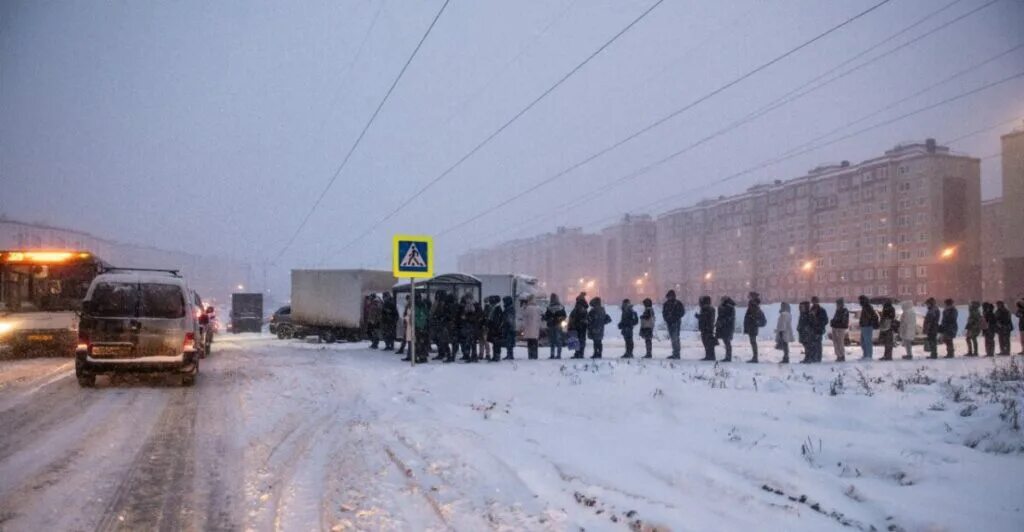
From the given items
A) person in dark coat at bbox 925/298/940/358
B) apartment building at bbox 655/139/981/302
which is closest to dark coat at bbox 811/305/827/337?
person in dark coat at bbox 925/298/940/358

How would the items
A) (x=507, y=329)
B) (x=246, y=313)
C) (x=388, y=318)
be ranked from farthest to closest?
1. (x=246, y=313)
2. (x=388, y=318)
3. (x=507, y=329)

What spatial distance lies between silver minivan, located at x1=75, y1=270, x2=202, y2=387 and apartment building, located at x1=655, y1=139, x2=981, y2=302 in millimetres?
54355

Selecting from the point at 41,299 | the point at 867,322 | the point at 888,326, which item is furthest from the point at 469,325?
the point at 41,299

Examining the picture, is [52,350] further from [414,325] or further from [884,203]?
[884,203]

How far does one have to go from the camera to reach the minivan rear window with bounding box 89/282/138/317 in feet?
33.4

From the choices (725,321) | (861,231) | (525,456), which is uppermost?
(861,231)

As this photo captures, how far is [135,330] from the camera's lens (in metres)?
10.1

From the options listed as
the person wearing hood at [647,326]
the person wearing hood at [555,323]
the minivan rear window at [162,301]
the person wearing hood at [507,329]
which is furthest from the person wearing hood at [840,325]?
the minivan rear window at [162,301]

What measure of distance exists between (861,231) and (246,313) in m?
65.9

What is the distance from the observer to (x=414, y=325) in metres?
13.7

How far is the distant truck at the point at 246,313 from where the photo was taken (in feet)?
132

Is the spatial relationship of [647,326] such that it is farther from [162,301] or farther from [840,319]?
[162,301]

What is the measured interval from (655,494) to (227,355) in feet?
53.9

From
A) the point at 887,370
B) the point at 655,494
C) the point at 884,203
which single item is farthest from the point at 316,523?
the point at 884,203
